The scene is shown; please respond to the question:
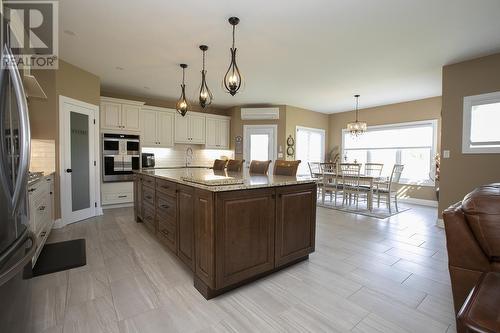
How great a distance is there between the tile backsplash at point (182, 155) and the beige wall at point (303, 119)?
1.89 meters

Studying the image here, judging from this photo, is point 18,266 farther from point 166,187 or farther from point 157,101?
point 157,101

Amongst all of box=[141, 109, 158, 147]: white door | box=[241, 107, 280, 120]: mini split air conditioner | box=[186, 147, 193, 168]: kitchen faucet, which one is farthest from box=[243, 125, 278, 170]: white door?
box=[141, 109, 158, 147]: white door

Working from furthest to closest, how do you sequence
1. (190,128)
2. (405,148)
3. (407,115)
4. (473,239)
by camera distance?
(190,128) → (405,148) → (407,115) → (473,239)

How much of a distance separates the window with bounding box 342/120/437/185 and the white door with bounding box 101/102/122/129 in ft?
21.0

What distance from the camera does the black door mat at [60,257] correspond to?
2.34 metres

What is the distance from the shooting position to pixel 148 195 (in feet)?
10.8

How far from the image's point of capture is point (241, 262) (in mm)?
1951

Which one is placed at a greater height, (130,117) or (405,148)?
(130,117)

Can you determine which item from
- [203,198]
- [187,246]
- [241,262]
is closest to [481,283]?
[241,262]

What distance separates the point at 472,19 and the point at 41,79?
5.58 m

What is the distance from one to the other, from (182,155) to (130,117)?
5.67 ft

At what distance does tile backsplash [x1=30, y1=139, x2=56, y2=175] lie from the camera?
3.55 meters

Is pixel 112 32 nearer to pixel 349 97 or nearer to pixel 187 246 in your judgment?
pixel 187 246

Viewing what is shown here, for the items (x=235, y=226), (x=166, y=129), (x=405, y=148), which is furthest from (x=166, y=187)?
(x=405, y=148)
